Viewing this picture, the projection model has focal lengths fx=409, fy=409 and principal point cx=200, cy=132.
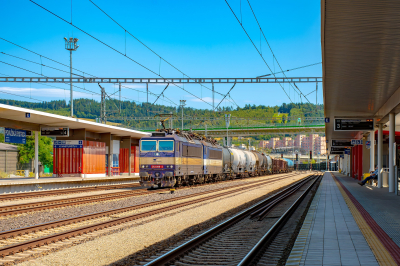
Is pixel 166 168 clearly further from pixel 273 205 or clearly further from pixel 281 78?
pixel 281 78

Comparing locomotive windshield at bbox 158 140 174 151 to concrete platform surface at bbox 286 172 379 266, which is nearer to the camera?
concrete platform surface at bbox 286 172 379 266

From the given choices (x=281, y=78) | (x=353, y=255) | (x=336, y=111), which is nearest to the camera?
(x=353, y=255)

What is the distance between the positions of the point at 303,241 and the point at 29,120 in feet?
71.8

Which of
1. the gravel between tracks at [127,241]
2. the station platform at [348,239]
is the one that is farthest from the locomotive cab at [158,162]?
the station platform at [348,239]


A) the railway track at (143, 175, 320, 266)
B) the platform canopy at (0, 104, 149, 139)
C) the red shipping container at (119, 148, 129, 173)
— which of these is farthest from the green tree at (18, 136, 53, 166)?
the railway track at (143, 175, 320, 266)

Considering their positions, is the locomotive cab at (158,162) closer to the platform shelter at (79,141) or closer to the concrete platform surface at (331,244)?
the platform shelter at (79,141)

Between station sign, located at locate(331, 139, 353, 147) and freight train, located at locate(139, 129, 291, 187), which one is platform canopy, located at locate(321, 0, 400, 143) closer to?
freight train, located at locate(139, 129, 291, 187)

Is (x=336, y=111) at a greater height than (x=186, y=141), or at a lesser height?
greater

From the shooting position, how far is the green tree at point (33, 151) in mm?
61531

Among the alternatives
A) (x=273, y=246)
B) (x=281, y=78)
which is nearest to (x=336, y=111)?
(x=281, y=78)

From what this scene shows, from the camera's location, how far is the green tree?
202ft

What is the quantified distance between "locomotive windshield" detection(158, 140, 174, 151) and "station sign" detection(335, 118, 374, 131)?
10.3 m

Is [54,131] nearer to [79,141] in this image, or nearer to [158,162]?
[79,141]

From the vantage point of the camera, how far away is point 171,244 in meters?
8.73
